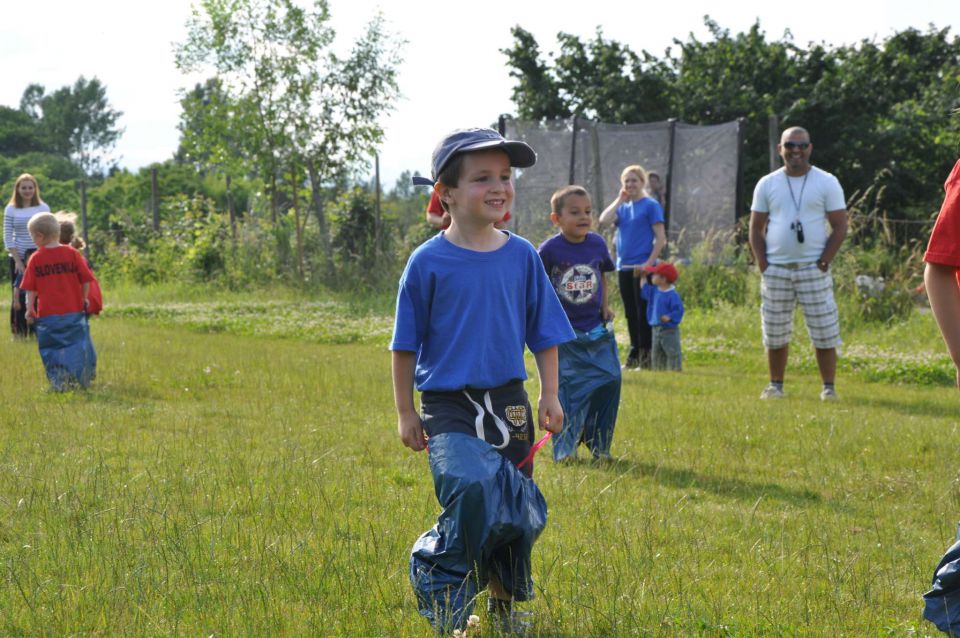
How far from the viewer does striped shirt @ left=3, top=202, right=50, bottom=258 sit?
14.6 m

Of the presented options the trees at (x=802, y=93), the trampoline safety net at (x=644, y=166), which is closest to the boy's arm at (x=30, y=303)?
the trampoline safety net at (x=644, y=166)

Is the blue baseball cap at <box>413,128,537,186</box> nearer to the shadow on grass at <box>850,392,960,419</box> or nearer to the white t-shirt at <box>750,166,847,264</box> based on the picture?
the white t-shirt at <box>750,166,847,264</box>

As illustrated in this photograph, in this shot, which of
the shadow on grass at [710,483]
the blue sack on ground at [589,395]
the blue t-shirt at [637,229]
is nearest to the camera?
the shadow on grass at [710,483]

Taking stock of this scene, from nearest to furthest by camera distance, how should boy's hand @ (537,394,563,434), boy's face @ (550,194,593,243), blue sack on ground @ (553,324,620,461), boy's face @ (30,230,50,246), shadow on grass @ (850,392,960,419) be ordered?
boy's hand @ (537,394,563,434) → blue sack on ground @ (553,324,620,461) → boy's face @ (550,194,593,243) → shadow on grass @ (850,392,960,419) → boy's face @ (30,230,50,246)

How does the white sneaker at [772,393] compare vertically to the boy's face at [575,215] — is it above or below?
below

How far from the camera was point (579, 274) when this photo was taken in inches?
300

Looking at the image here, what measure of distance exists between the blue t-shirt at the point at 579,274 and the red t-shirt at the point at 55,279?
520 centimetres

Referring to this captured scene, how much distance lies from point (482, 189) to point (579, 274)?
3.74m

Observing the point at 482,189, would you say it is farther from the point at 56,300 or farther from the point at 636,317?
the point at 636,317

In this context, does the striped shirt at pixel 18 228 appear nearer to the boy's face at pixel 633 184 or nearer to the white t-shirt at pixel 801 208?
the boy's face at pixel 633 184

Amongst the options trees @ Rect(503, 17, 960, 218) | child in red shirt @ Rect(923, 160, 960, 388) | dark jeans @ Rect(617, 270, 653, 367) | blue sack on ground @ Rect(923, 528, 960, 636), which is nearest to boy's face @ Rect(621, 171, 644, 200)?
dark jeans @ Rect(617, 270, 653, 367)

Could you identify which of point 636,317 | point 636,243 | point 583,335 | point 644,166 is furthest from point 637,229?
point 644,166

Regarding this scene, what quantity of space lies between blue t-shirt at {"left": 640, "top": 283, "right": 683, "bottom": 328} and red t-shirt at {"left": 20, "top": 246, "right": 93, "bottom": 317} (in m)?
5.81

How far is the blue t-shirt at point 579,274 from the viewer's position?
7582 millimetres
